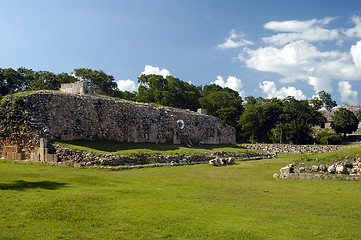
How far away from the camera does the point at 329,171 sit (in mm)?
15109

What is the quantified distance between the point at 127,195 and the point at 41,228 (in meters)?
4.13


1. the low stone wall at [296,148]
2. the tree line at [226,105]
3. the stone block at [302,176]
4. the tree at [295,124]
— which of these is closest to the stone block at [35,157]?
the stone block at [302,176]

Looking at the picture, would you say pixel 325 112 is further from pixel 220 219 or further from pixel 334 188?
pixel 220 219

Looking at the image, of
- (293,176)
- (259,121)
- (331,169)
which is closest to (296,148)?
(259,121)

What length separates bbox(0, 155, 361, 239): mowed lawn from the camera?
650 cm

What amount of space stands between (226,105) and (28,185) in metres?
52.6

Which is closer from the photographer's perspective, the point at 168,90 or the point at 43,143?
the point at 43,143

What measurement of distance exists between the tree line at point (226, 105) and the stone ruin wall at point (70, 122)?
23500 millimetres

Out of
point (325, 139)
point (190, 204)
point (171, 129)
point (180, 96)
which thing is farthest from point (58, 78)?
point (190, 204)

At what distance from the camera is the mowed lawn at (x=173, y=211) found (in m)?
Answer: 6.50

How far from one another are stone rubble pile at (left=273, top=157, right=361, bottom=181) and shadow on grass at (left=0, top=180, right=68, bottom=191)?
1103 centimetres

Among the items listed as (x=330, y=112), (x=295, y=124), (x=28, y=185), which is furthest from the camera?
(x=330, y=112)

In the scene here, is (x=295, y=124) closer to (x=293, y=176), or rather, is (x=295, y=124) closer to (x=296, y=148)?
(x=296, y=148)

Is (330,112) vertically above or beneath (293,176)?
above
